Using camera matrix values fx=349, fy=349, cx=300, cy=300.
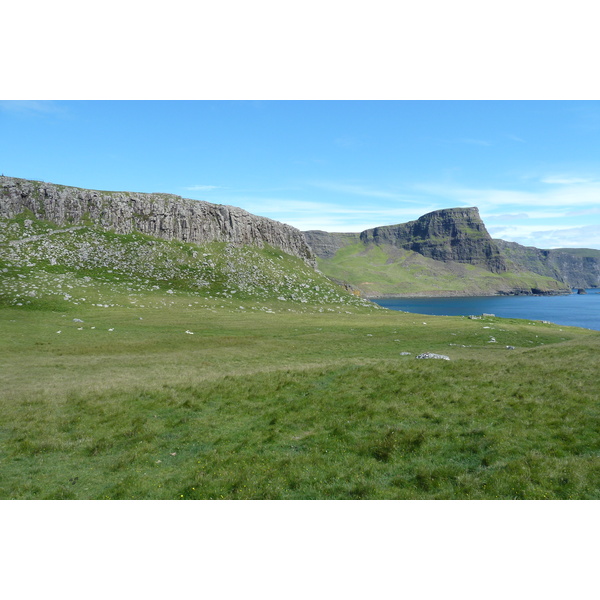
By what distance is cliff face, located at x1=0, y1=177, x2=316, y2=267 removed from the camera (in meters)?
121

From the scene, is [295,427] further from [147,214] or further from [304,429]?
[147,214]

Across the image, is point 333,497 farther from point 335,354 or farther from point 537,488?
point 335,354

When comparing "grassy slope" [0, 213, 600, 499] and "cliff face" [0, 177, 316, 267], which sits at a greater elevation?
"cliff face" [0, 177, 316, 267]

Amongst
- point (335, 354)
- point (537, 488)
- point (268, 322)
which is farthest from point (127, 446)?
point (268, 322)

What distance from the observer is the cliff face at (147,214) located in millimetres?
120750

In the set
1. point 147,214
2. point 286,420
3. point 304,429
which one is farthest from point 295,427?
point 147,214

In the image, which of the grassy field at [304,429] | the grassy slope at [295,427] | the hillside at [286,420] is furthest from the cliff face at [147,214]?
the grassy field at [304,429]

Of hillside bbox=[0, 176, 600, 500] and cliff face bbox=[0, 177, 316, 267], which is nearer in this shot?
hillside bbox=[0, 176, 600, 500]

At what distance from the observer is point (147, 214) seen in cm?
13925

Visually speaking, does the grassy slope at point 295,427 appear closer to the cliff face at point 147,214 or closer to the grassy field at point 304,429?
the grassy field at point 304,429

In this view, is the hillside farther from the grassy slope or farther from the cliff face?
the cliff face

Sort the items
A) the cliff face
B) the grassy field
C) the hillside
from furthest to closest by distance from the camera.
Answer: the cliff face < the hillside < the grassy field

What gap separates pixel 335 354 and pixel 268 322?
3085 centimetres

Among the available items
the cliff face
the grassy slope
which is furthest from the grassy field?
the cliff face
